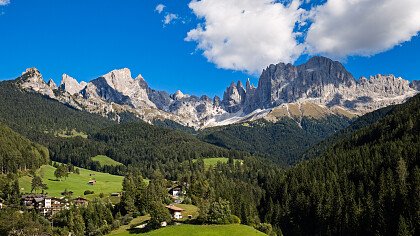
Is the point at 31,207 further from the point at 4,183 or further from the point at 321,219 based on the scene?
the point at 321,219

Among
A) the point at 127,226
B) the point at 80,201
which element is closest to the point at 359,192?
the point at 127,226

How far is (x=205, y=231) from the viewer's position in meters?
113

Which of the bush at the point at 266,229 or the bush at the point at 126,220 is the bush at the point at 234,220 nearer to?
the bush at the point at 266,229

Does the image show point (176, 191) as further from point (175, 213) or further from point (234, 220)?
point (234, 220)

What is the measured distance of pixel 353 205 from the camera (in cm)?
12781

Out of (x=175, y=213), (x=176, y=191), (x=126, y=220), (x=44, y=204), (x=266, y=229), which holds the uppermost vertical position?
(x=176, y=191)

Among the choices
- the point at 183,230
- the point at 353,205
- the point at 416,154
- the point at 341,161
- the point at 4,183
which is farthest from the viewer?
the point at 341,161

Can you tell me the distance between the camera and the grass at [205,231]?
111812mm

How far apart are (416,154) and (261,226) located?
63.8 m

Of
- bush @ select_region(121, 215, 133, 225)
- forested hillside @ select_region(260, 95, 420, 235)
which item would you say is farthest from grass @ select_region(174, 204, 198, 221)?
forested hillside @ select_region(260, 95, 420, 235)

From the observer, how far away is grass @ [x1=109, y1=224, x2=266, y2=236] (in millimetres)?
111812

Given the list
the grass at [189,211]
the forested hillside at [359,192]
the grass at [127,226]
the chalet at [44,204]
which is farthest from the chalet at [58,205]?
the forested hillside at [359,192]

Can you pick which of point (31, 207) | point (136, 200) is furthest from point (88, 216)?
point (31, 207)

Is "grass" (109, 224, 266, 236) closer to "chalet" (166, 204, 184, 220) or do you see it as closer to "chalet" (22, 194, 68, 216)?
"chalet" (166, 204, 184, 220)
